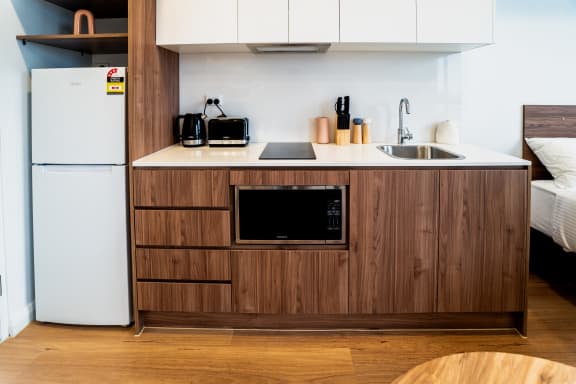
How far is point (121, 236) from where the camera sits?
2893mm

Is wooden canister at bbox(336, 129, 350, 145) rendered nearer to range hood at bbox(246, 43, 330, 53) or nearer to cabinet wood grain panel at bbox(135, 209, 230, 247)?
range hood at bbox(246, 43, 330, 53)

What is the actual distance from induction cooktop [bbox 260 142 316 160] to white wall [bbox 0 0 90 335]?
4.14ft

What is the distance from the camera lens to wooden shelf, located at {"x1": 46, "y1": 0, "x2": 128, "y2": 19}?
3111mm

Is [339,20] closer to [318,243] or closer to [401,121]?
[401,121]

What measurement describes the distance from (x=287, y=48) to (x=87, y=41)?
1103 millimetres

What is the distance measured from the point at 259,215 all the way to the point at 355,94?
118 cm

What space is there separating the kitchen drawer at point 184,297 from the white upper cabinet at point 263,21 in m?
1.36

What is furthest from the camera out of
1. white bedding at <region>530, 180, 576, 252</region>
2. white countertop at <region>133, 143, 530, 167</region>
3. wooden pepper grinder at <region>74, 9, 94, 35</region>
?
white bedding at <region>530, 180, 576, 252</region>

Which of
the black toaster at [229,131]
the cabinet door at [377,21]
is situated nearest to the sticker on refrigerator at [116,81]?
the black toaster at [229,131]

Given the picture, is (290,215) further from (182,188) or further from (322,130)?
(322,130)

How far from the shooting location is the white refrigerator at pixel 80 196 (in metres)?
2.83

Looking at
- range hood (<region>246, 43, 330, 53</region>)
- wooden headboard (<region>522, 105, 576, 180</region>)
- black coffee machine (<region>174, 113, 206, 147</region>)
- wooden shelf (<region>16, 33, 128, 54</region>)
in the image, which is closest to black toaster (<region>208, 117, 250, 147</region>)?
black coffee machine (<region>174, 113, 206, 147</region>)

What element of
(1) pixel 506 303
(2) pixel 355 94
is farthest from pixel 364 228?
(2) pixel 355 94

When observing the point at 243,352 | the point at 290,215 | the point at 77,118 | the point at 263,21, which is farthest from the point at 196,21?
the point at 243,352
